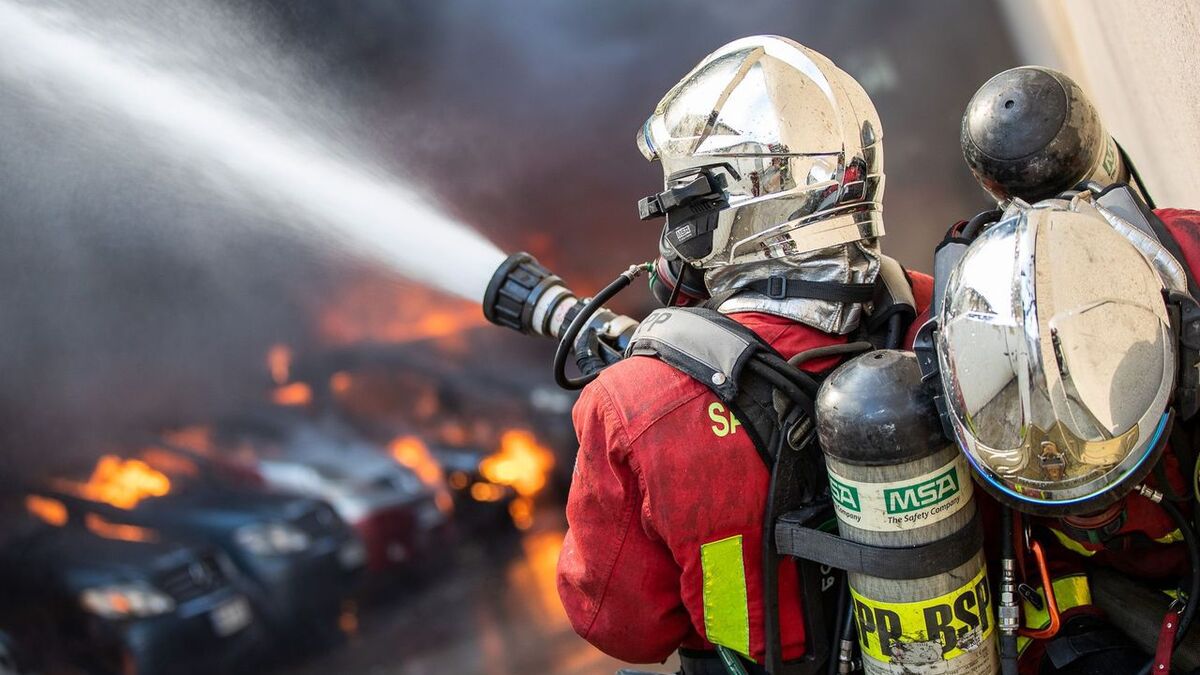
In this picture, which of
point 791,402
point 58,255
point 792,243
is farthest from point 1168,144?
point 58,255

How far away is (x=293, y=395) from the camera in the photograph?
497 cm

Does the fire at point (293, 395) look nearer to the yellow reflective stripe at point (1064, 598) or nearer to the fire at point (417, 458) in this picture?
the fire at point (417, 458)

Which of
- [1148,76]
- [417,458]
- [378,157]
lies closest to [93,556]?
[417,458]

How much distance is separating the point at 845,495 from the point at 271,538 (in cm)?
378

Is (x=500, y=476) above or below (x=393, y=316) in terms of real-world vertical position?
below

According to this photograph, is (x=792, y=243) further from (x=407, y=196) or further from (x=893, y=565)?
(x=407, y=196)

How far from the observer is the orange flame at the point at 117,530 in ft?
14.3

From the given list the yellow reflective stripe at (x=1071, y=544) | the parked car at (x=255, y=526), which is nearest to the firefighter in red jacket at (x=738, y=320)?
the yellow reflective stripe at (x=1071, y=544)

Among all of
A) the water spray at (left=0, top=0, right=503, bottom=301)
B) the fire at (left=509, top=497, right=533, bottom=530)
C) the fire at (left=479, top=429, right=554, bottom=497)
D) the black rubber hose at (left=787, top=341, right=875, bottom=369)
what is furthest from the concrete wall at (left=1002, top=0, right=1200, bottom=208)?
the fire at (left=509, top=497, right=533, bottom=530)

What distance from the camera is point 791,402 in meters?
1.85

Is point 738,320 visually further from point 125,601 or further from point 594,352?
point 125,601

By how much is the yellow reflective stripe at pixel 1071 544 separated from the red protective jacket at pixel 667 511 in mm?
529

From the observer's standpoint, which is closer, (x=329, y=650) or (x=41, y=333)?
(x=41, y=333)

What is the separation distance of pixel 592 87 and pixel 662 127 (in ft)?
12.6
